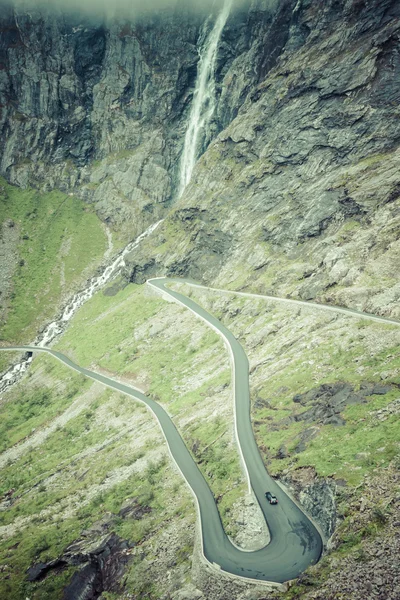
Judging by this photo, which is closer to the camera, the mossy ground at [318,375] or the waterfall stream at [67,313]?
the mossy ground at [318,375]

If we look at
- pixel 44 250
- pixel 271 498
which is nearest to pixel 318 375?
pixel 271 498

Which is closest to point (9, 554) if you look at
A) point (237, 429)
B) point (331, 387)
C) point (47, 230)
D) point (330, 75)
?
point (237, 429)

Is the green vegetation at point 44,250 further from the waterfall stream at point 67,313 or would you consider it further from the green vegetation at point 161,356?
the green vegetation at point 161,356

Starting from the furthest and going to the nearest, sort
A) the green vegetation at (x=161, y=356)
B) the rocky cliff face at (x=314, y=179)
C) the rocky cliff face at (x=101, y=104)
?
the rocky cliff face at (x=101, y=104), the rocky cliff face at (x=314, y=179), the green vegetation at (x=161, y=356)

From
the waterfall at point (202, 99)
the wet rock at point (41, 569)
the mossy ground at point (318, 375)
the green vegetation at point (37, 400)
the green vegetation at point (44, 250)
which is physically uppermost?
the waterfall at point (202, 99)

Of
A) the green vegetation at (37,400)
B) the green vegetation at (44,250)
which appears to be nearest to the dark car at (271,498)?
the green vegetation at (37,400)

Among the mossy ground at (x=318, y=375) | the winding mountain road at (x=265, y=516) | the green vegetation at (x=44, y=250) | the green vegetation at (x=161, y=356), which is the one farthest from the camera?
the green vegetation at (x=44, y=250)

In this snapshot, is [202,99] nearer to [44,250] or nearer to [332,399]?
[44,250]

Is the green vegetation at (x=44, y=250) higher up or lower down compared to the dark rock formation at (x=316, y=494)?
higher up

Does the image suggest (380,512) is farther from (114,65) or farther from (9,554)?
(114,65)
